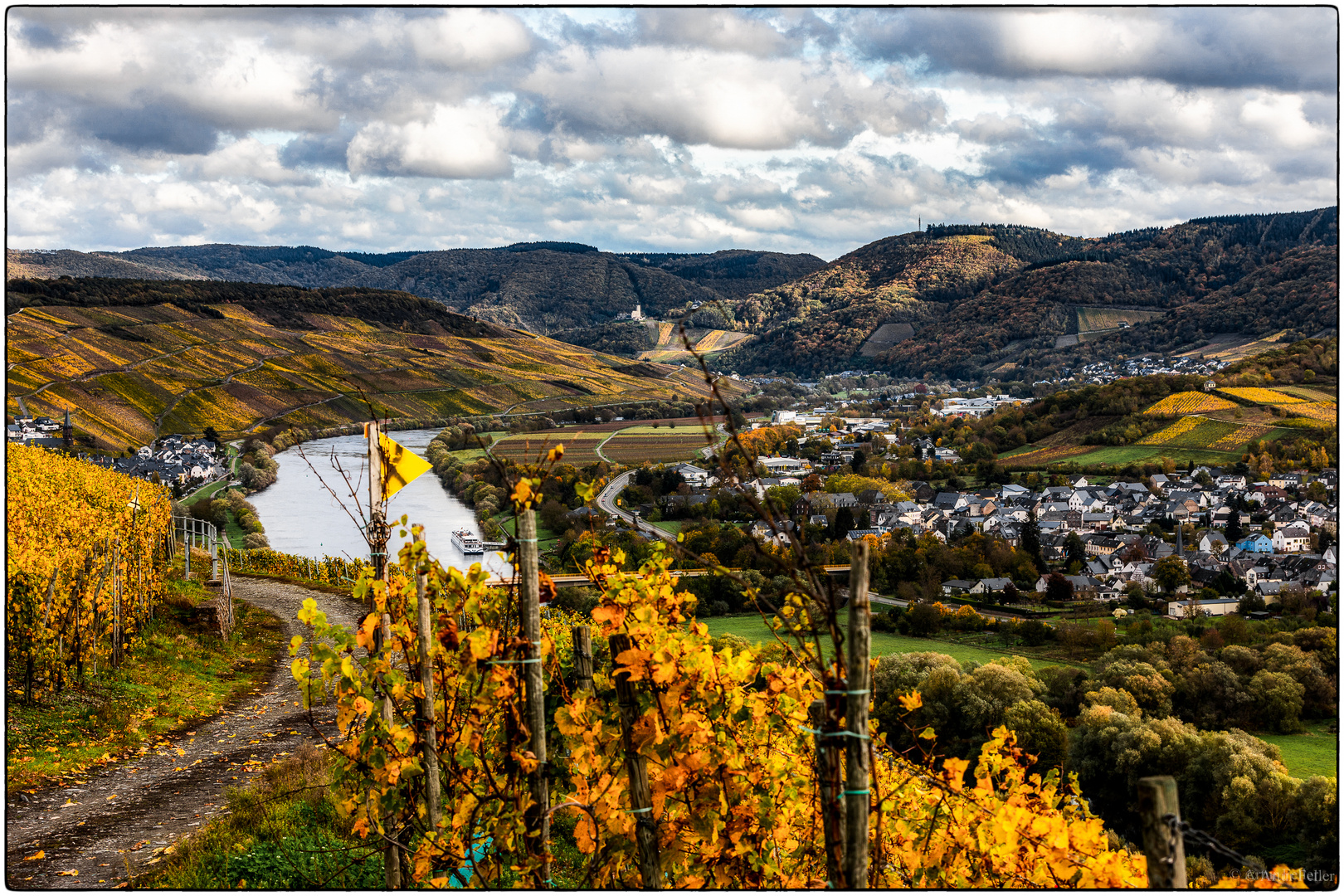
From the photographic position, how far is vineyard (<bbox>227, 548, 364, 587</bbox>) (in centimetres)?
2286

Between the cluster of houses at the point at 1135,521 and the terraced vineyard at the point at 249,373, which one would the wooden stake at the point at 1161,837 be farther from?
the terraced vineyard at the point at 249,373

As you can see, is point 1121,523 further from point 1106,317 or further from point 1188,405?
point 1106,317

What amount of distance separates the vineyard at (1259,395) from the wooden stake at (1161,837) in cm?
7981

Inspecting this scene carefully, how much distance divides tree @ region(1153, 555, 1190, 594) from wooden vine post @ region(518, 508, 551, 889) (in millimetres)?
41995

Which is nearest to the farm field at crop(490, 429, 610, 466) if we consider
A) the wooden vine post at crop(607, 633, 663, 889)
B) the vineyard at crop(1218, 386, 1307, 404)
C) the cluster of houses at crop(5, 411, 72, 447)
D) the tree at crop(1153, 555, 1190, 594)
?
the cluster of houses at crop(5, 411, 72, 447)

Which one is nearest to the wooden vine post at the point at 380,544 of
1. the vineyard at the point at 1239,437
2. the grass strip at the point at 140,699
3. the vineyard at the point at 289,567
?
the grass strip at the point at 140,699

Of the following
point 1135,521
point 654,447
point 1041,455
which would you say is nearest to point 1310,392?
point 1041,455

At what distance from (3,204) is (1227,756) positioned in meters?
22.0

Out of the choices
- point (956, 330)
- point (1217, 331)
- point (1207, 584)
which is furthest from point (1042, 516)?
point (956, 330)

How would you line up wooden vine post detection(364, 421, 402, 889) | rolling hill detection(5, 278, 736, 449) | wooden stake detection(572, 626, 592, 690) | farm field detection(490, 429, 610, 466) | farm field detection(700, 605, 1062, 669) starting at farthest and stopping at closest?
1. rolling hill detection(5, 278, 736, 449)
2. farm field detection(490, 429, 610, 466)
3. farm field detection(700, 605, 1062, 669)
4. wooden vine post detection(364, 421, 402, 889)
5. wooden stake detection(572, 626, 592, 690)

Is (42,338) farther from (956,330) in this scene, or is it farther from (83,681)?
(956,330)

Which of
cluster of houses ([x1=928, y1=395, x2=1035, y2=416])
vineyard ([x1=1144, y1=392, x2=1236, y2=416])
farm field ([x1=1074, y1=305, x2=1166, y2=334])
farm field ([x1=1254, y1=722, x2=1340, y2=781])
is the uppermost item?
farm field ([x1=1074, y1=305, x2=1166, y2=334])

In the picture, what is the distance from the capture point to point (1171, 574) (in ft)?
130

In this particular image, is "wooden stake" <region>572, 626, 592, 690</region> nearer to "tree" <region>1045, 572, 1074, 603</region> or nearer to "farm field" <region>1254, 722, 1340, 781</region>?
"farm field" <region>1254, 722, 1340, 781</region>
